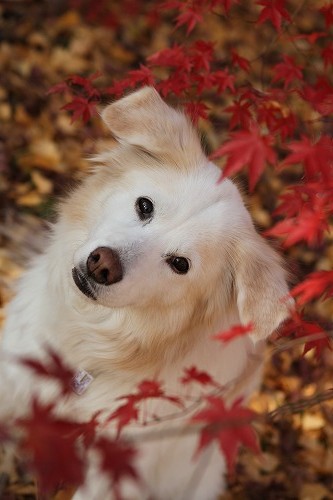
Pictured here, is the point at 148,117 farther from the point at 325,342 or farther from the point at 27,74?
the point at 27,74

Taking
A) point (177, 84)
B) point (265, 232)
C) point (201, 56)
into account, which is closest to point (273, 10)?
point (201, 56)

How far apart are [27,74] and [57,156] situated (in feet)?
2.46

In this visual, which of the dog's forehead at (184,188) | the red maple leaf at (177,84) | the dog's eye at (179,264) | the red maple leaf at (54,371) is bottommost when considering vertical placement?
the dog's eye at (179,264)

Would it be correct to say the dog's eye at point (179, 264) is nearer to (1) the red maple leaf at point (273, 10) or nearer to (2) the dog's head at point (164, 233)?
(2) the dog's head at point (164, 233)

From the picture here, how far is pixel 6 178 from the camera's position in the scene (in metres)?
4.00

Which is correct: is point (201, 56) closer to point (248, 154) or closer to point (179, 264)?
point (179, 264)

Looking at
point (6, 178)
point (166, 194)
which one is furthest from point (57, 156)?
point (166, 194)

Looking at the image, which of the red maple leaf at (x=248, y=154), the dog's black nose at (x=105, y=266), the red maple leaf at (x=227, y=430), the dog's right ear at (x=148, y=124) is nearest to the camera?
the red maple leaf at (x=227, y=430)

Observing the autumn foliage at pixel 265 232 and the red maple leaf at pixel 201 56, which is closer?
the autumn foliage at pixel 265 232

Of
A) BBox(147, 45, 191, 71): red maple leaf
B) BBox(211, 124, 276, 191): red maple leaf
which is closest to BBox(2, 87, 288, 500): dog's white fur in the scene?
BBox(147, 45, 191, 71): red maple leaf

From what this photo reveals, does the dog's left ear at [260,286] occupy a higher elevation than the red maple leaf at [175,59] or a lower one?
lower

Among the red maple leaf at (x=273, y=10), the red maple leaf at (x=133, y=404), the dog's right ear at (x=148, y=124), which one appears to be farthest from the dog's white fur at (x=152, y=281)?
the red maple leaf at (x=273, y=10)

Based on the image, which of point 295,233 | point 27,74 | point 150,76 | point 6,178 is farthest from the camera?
point 27,74

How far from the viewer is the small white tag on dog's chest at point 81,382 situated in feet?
8.45
